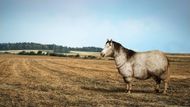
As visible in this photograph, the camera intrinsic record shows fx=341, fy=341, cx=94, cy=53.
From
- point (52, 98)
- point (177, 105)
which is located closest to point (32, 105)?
point (52, 98)

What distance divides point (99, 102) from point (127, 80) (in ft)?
12.3

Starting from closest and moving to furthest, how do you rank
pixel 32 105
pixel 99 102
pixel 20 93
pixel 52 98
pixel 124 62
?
pixel 32 105, pixel 99 102, pixel 52 98, pixel 20 93, pixel 124 62

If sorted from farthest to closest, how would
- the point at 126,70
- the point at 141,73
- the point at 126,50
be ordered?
the point at 126,50 → the point at 126,70 → the point at 141,73

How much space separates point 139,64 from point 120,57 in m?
1.10

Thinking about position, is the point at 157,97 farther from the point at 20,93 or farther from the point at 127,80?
the point at 20,93

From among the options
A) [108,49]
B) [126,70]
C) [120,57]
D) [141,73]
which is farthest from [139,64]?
[108,49]

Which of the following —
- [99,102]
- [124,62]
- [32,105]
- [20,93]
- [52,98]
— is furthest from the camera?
[124,62]

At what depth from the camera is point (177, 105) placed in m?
13.8

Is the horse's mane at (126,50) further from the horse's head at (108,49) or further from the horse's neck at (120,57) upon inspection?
the horse's head at (108,49)

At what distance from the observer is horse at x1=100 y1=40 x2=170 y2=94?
683 inches

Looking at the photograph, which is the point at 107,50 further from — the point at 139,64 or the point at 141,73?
the point at 141,73

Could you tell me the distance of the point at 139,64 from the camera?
1745cm

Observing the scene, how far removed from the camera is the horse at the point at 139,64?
56.9 feet

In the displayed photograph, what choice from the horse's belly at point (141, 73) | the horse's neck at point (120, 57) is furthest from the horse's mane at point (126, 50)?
the horse's belly at point (141, 73)
